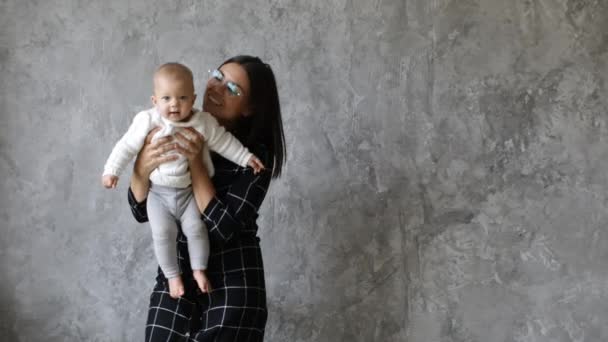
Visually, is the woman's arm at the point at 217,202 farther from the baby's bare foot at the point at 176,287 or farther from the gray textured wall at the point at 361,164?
the gray textured wall at the point at 361,164

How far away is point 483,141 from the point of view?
3098 millimetres

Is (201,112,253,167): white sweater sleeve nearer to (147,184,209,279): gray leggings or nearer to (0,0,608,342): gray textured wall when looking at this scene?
(147,184,209,279): gray leggings

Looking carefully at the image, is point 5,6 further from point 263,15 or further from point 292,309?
point 292,309

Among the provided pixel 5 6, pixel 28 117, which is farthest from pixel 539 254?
pixel 5 6

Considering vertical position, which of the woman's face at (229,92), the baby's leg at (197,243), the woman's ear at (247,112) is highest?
the woman's face at (229,92)

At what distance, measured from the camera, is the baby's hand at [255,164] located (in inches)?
89.0

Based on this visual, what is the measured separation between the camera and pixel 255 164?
2264mm

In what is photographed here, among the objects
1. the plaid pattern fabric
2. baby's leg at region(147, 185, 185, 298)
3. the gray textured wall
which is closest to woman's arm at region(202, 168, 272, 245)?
the plaid pattern fabric

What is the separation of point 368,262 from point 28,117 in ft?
5.18

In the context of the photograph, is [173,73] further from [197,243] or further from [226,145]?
[197,243]

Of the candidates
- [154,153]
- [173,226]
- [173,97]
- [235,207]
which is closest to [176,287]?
[173,226]

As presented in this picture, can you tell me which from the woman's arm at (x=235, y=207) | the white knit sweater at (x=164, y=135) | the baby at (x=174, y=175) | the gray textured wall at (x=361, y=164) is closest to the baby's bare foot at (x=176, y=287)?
the baby at (x=174, y=175)

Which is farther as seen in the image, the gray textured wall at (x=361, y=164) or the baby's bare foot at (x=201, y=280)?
the gray textured wall at (x=361, y=164)

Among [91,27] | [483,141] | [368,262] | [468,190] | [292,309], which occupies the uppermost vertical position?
[91,27]
